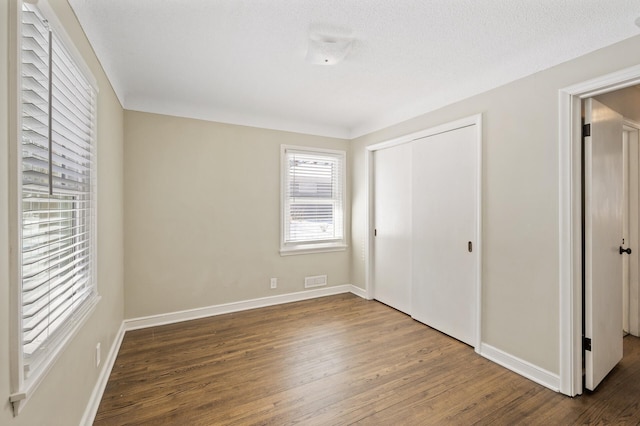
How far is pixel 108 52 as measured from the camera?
7.23ft

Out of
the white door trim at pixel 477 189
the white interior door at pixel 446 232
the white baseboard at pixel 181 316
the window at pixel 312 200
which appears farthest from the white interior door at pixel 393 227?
the window at pixel 312 200

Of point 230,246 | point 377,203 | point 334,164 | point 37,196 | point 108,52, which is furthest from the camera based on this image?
point 334,164

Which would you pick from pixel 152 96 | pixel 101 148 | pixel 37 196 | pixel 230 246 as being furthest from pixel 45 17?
pixel 230 246

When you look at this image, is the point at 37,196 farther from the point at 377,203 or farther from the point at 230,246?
the point at 377,203

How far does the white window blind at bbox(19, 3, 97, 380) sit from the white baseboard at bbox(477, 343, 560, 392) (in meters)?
2.94

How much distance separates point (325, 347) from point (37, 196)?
7.74 ft

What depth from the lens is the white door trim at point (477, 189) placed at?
8.54ft

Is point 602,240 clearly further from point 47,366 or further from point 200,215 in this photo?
→ point 200,215

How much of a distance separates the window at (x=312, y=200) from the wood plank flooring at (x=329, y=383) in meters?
1.29

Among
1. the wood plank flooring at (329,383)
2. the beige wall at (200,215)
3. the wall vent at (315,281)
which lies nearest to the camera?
the wood plank flooring at (329,383)

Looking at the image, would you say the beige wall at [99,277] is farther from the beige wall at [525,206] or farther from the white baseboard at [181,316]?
the beige wall at [525,206]

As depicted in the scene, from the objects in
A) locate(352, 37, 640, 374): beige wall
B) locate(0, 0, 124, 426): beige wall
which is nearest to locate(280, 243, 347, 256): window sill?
locate(0, 0, 124, 426): beige wall

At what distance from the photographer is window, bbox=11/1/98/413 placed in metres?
1.05

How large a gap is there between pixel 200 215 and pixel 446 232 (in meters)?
2.72
